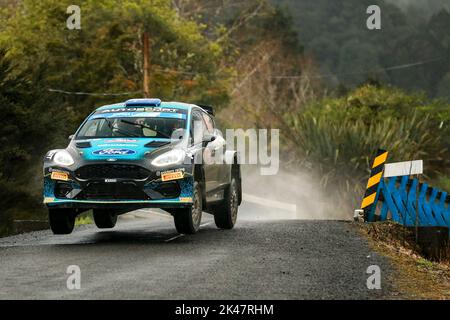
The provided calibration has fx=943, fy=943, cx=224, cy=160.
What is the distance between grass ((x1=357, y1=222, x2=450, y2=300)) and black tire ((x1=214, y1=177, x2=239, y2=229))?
84.9 inches

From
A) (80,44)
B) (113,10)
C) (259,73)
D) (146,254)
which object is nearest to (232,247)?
(146,254)

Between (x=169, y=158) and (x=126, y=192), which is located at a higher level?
(x=169, y=158)

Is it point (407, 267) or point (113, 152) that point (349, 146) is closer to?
point (113, 152)

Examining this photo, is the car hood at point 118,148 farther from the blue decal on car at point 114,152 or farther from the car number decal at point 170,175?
the car number decal at point 170,175

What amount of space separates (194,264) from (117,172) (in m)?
2.38

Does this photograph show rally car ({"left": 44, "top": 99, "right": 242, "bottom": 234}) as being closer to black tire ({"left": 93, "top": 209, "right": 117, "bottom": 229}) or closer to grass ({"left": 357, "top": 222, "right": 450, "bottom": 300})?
black tire ({"left": 93, "top": 209, "right": 117, "bottom": 229})

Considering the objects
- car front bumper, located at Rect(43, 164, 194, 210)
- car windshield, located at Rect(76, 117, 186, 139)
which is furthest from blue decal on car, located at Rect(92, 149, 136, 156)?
car windshield, located at Rect(76, 117, 186, 139)

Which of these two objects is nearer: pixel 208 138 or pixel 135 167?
pixel 135 167

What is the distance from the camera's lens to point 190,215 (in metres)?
13.1

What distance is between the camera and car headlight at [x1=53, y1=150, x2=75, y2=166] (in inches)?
504

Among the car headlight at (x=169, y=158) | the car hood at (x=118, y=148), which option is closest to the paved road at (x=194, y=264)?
the car headlight at (x=169, y=158)

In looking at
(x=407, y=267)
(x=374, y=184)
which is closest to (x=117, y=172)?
(x=407, y=267)
